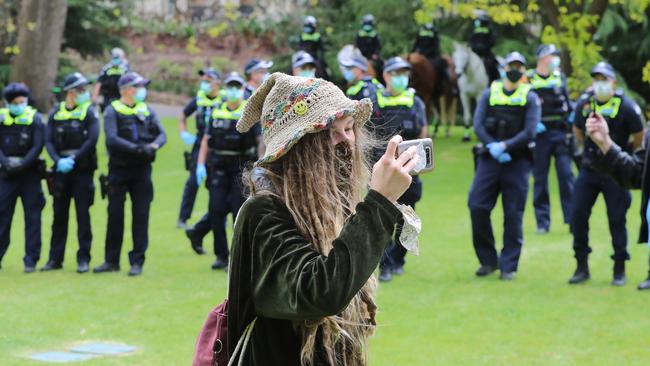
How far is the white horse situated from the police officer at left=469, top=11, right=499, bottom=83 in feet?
6.97

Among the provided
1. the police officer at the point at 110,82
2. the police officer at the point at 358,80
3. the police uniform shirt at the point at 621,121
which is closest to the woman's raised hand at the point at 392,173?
the police uniform shirt at the point at 621,121

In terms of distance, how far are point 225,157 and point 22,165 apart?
2.05 m

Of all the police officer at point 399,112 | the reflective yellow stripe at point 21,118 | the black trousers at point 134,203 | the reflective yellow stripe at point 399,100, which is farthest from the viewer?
the reflective yellow stripe at point 21,118

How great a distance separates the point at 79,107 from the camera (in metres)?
12.2

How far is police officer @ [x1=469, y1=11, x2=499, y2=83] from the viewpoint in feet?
77.3

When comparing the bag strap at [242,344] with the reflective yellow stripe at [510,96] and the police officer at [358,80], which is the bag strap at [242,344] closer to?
the reflective yellow stripe at [510,96]

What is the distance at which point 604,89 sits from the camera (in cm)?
1105

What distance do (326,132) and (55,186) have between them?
8842mm

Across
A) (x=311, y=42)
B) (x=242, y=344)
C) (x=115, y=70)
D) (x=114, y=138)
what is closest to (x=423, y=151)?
(x=242, y=344)

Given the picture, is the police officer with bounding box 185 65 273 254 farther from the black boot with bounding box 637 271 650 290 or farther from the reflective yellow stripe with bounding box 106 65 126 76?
the reflective yellow stripe with bounding box 106 65 126 76

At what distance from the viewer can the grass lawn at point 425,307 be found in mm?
8562

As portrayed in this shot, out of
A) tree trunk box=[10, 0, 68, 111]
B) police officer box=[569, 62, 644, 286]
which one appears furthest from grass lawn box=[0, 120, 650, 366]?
tree trunk box=[10, 0, 68, 111]

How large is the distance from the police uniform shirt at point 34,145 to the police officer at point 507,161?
14.4 ft

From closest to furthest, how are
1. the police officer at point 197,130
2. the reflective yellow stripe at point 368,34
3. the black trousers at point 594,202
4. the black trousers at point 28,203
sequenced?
the black trousers at point 594,202 → the black trousers at point 28,203 → the police officer at point 197,130 → the reflective yellow stripe at point 368,34
